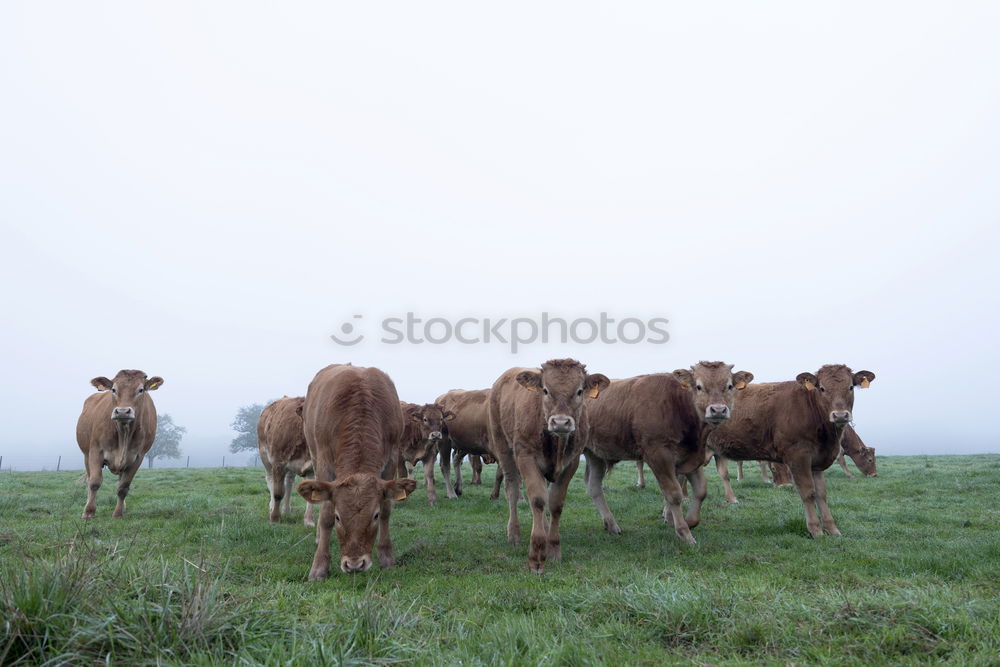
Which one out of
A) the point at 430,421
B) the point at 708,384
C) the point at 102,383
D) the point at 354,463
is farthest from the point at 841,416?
the point at 102,383

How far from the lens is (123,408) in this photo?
10.7 meters

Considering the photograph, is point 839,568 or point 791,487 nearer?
point 839,568

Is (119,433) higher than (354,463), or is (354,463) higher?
(119,433)

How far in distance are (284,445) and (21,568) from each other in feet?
23.6

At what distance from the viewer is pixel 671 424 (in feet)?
31.0

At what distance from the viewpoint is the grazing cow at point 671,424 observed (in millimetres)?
9141

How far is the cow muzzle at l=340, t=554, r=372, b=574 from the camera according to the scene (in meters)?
5.86

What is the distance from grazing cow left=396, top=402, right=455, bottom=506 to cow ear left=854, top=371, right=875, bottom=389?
28.7 ft

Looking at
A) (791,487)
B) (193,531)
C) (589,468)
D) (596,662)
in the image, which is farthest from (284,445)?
(791,487)

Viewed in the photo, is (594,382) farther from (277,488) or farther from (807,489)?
(277,488)

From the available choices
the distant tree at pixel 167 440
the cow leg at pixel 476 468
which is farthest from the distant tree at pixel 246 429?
the cow leg at pixel 476 468

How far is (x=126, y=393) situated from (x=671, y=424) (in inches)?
373

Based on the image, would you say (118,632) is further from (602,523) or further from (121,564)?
(602,523)

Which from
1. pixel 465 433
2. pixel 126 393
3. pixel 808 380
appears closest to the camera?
pixel 808 380
